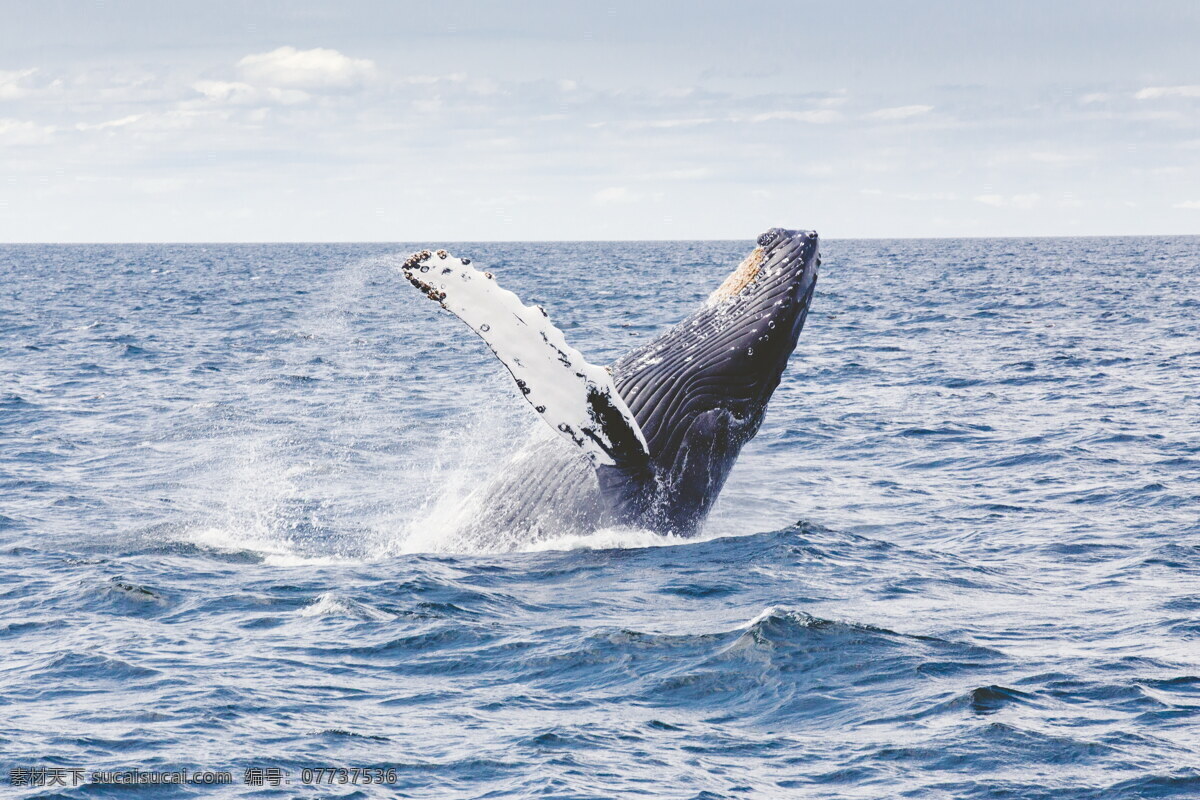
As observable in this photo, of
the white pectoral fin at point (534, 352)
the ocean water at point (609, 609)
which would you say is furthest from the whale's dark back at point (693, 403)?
the white pectoral fin at point (534, 352)

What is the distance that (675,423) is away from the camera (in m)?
9.73

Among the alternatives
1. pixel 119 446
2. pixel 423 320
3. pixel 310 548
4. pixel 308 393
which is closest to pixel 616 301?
pixel 423 320

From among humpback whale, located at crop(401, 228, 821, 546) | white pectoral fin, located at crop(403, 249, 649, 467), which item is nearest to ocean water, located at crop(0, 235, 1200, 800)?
humpback whale, located at crop(401, 228, 821, 546)

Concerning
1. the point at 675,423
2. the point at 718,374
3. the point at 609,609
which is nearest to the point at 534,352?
the point at 675,423

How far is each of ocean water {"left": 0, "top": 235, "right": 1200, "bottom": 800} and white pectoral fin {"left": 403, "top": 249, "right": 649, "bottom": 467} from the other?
1403mm

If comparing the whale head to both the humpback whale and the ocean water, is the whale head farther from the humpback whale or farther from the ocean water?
the ocean water

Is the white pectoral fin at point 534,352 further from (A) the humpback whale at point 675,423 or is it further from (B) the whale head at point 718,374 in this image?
(B) the whale head at point 718,374

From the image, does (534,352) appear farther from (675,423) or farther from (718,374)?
(718,374)

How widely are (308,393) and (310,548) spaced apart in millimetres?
11833

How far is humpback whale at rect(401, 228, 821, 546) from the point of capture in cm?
952

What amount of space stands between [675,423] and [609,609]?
55.5 inches

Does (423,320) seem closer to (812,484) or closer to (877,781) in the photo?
(812,484)

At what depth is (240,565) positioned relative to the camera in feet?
36.7

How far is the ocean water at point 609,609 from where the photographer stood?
693 centimetres
